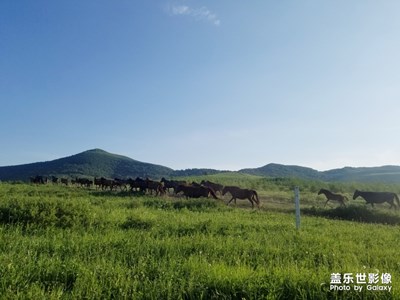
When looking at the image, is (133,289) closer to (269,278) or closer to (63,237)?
(269,278)

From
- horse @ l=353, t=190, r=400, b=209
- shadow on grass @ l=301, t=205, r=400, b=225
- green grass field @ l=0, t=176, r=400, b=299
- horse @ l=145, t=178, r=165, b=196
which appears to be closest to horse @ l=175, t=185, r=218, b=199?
horse @ l=145, t=178, r=165, b=196

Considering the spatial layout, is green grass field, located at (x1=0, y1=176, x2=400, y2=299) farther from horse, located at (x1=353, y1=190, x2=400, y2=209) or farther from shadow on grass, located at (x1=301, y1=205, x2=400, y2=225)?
horse, located at (x1=353, y1=190, x2=400, y2=209)

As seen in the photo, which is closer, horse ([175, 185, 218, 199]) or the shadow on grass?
the shadow on grass

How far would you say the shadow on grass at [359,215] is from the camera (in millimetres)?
20188

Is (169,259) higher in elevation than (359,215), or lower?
higher

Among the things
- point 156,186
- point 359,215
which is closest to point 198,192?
point 156,186

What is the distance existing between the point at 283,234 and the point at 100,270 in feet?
21.3

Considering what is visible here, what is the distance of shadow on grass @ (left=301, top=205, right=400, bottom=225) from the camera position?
20188 millimetres

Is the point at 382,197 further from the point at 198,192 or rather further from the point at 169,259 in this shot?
the point at 169,259

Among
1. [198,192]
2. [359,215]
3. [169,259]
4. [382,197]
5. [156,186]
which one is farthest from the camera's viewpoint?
[156,186]

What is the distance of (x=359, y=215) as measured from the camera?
20844 millimetres

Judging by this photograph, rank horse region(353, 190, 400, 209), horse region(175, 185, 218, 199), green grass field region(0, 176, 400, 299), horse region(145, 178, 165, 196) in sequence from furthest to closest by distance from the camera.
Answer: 1. horse region(145, 178, 165, 196)
2. horse region(175, 185, 218, 199)
3. horse region(353, 190, 400, 209)
4. green grass field region(0, 176, 400, 299)

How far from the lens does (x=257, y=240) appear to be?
972 cm

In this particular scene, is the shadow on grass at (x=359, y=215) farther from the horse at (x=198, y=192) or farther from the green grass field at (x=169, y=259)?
the green grass field at (x=169, y=259)
